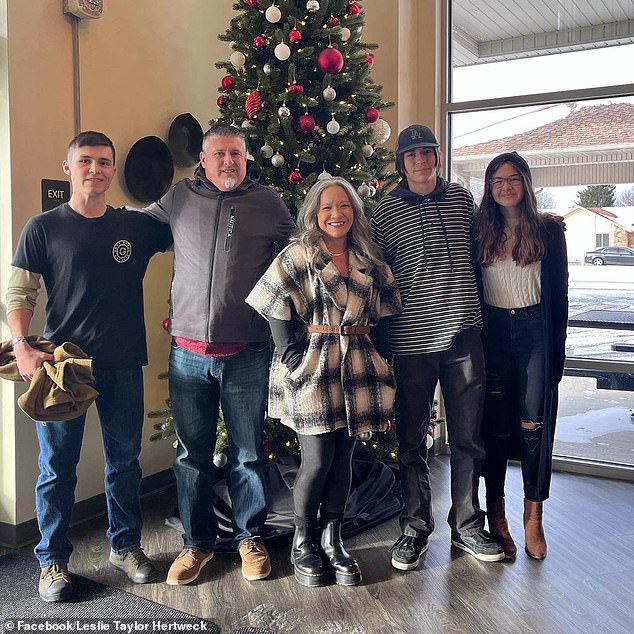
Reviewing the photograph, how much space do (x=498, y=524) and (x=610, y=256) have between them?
1.88 metres

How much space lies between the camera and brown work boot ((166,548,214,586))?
8.55 ft

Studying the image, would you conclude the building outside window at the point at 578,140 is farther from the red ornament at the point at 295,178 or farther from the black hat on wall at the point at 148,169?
the black hat on wall at the point at 148,169

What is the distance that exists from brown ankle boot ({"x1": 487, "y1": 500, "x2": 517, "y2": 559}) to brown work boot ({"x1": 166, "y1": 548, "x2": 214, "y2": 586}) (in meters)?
1.12

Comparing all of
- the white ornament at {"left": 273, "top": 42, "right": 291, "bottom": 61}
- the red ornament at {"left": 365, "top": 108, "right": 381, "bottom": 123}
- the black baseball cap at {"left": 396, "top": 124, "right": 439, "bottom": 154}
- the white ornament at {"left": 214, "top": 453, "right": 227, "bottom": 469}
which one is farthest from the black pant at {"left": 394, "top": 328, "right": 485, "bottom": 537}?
the white ornament at {"left": 273, "top": 42, "right": 291, "bottom": 61}

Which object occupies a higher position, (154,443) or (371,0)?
(371,0)

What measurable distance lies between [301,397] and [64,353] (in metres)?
0.79

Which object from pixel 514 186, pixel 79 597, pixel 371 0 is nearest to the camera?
pixel 79 597

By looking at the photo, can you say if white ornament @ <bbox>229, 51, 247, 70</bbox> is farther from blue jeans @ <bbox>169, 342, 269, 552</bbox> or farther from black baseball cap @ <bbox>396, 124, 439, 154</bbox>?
blue jeans @ <bbox>169, 342, 269, 552</bbox>

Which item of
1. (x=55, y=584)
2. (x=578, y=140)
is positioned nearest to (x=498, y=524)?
(x=55, y=584)

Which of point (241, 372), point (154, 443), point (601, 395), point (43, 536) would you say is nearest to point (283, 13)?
point (241, 372)

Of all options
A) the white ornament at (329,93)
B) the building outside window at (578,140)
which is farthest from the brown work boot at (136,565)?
the building outside window at (578,140)

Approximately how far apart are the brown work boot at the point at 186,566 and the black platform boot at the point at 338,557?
1.51ft

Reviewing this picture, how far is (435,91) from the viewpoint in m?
4.34

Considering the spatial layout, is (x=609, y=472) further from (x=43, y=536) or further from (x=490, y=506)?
(x=43, y=536)
